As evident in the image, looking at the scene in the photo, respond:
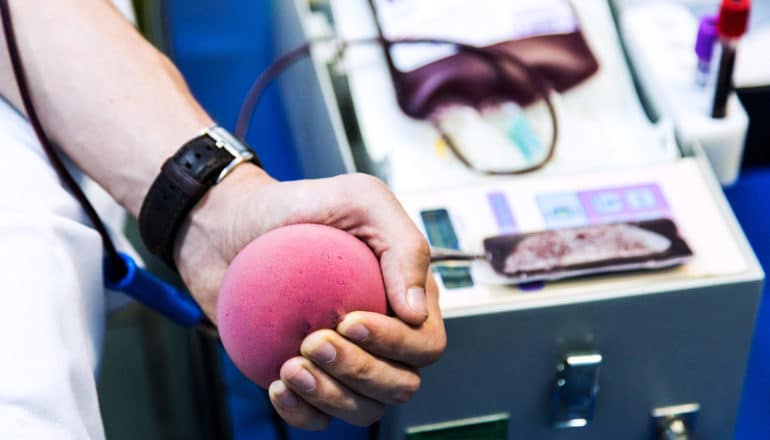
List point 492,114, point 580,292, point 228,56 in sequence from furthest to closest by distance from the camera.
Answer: point 228,56, point 492,114, point 580,292

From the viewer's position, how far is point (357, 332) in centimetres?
52

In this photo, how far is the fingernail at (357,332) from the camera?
0.52m

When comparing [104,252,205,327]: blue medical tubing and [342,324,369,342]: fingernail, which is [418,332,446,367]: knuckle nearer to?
[342,324,369,342]: fingernail

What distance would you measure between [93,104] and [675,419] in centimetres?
48

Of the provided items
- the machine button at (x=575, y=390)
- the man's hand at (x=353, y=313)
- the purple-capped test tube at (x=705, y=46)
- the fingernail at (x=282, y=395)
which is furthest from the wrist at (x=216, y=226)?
the purple-capped test tube at (x=705, y=46)

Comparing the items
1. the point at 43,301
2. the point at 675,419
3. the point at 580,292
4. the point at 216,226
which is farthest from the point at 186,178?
the point at 675,419

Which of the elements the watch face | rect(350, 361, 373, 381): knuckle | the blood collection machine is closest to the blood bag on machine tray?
the blood collection machine

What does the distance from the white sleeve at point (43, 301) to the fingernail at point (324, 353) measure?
14cm

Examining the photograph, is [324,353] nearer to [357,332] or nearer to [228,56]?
[357,332]

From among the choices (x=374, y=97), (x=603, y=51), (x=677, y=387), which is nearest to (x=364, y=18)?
(x=374, y=97)

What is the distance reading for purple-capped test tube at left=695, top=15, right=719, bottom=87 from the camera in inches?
32.6

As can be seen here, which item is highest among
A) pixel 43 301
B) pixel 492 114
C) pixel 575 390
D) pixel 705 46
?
pixel 705 46

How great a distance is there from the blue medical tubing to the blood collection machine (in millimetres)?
167

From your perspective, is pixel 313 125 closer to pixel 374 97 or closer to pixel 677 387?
pixel 374 97
